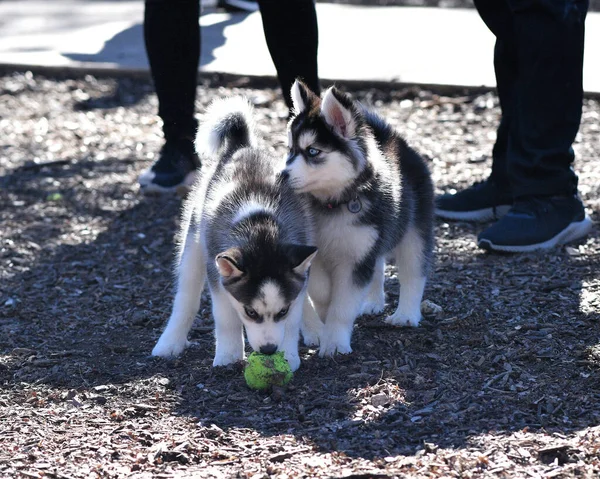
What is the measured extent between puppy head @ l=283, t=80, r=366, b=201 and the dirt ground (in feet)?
2.45

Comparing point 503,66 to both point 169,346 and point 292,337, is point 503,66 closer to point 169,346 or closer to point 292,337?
point 292,337

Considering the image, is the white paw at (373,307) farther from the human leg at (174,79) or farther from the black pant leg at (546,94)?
the human leg at (174,79)

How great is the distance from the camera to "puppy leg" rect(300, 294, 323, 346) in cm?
473

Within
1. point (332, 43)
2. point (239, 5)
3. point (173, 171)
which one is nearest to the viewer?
point (173, 171)

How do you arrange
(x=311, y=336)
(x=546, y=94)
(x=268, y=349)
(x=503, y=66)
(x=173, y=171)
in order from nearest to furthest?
1. (x=268, y=349)
2. (x=311, y=336)
3. (x=546, y=94)
4. (x=503, y=66)
5. (x=173, y=171)

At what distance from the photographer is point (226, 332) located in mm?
4332

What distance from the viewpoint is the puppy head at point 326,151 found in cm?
436

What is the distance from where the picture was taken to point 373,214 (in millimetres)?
4406

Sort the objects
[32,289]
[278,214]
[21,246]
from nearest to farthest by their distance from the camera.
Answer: [278,214] < [32,289] < [21,246]

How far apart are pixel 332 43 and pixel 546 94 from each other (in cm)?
481

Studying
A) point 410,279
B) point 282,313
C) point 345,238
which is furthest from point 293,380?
point 410,279

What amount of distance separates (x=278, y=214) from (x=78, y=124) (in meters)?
4.70

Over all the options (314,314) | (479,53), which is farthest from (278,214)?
(479,53)

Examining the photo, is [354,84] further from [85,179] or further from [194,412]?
[194,412]
